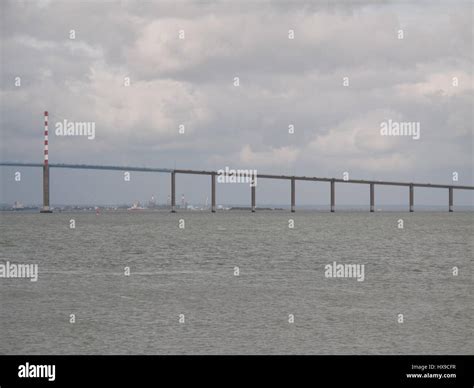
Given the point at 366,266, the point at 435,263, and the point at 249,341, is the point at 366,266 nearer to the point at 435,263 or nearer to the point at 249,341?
the point at 435,263

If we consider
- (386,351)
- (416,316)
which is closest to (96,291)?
(416,316)

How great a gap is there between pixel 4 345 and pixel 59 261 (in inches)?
1102

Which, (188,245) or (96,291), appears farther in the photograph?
(188,245)

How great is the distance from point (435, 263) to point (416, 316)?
22653 mm

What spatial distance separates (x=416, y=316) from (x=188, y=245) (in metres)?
40.5

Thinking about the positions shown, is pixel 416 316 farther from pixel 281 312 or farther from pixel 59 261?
pixel 59 261

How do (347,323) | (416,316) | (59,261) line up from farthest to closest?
1. (59,261)
2. (416,316)
3. (347,323)

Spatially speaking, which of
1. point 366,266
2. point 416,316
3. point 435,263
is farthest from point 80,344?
point 435,263

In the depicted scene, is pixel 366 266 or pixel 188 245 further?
pixel 188 245

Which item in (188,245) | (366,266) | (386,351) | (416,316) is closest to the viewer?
(386,351)

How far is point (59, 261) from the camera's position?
45.6m

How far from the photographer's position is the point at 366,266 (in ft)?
138
